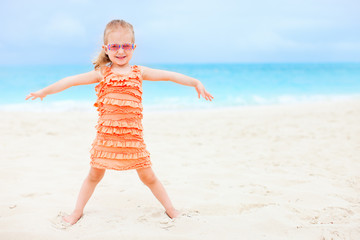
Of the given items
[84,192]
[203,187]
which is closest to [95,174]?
[84,192]

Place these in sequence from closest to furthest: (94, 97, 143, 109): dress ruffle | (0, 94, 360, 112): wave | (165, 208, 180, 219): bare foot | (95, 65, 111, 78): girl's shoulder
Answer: (94, 97, 143, 109): dress ruffle
(95, 65, 111, 78): girl's shoulder
(165, 208, 180, 219): bare foot
(0, 94, 360, 112): wave

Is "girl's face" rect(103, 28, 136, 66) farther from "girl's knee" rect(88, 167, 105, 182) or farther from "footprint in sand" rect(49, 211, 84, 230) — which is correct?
"footprint in sand" rect(49, 211, 84, 230)

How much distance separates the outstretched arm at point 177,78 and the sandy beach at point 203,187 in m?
0.98

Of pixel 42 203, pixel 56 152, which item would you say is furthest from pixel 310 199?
pixel 56 152

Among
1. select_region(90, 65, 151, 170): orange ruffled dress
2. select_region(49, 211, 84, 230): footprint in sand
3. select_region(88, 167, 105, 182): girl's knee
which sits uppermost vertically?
select_region(90, 65, 151, 170): orange ruffled dress

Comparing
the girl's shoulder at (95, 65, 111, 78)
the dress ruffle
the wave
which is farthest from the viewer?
the wave

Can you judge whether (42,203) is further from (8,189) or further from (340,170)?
(340,170)

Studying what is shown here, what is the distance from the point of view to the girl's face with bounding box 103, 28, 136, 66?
254 centimetres

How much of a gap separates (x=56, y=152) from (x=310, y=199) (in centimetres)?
364

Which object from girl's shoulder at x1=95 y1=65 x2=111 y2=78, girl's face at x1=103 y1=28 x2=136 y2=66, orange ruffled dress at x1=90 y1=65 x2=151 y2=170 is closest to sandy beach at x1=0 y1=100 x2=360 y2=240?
orange ruffled dress at x1=90 y1=65 x2=151 y2=170

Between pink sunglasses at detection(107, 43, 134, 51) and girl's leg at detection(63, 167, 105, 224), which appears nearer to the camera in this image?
pink sunglasses at detection(107, 43, 134, 51)

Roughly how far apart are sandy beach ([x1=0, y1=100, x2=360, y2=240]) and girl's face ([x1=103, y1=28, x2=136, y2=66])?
1256 mm

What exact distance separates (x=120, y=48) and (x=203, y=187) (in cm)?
176

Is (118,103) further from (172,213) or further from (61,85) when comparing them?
(172,213)
